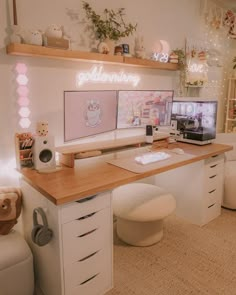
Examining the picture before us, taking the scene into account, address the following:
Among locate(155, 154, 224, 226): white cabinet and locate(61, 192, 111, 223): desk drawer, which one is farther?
locate(155, 154, 224, 226): white cabinet

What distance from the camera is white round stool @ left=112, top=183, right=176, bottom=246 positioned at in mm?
1992

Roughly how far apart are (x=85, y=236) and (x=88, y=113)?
3.24 ft

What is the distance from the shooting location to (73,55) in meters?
1.87

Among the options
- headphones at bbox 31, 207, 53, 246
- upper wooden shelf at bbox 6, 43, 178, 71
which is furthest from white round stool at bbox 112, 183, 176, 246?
upper wooden shelf at bbox 6, 43, 178, 71

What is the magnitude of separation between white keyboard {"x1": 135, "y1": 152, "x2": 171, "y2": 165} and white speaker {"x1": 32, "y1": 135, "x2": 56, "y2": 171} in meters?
0.65

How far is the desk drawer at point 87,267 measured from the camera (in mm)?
1445

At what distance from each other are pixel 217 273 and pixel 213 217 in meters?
0.82

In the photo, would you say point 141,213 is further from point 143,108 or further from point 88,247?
point 143,108

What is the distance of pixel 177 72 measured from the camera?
9.75 feet

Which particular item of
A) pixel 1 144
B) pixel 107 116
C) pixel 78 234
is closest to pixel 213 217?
pixel 107 116

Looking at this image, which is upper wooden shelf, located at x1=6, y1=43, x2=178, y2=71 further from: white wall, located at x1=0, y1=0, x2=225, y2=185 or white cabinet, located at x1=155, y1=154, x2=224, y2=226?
white cabinet, located at x1=155, y1=154, x2=224, y2=226

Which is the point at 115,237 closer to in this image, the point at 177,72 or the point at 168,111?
the point at 168,111

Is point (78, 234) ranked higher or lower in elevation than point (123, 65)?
lower

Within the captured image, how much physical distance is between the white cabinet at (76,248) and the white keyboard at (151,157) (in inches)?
19.1
